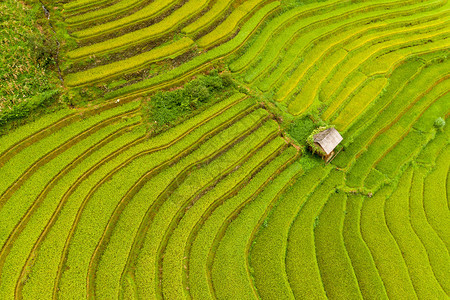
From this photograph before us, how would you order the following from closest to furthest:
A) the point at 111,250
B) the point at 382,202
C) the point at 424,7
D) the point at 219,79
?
the point at 111,250 < the point at 382,202 < the point at 219,79 < the point at 424,7

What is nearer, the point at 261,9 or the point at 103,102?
the point at 103,102

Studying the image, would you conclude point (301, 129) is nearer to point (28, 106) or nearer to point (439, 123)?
point (439, 123)

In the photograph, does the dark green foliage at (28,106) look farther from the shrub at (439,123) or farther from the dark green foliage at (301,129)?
the shrub at (439,123)

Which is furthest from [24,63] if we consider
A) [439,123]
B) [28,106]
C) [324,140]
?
[439,123]

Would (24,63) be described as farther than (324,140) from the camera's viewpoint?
No

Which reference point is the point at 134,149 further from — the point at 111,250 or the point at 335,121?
the point at 335,121

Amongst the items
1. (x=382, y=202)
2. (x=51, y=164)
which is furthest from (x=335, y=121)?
(x=51, y=164)

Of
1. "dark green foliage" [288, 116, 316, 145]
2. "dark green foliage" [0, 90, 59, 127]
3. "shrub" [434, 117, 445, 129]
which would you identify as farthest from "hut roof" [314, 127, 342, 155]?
"dark green foliage" [0, 90, 59, 127]

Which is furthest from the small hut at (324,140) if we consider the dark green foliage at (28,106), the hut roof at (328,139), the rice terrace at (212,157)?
the dark green foliage at (28,106)
